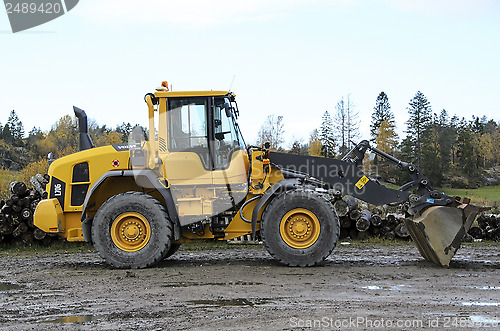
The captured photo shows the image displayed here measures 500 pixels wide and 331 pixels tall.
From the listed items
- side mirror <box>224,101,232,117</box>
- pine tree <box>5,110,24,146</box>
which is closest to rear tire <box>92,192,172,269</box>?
side mirror <box>224,101,232,117</box>

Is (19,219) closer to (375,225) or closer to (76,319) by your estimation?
(76,319)

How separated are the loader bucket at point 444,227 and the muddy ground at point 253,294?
0.97 ft

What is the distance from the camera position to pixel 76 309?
19.6 feet

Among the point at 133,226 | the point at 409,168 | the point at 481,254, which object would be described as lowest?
the point at 481,254

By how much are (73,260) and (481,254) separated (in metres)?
8.47

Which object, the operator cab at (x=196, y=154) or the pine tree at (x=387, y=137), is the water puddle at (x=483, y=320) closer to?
the operator cab at (x=196, y=154)

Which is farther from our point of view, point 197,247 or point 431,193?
point 197,247

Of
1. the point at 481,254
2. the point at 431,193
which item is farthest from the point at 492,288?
the point at 481,254

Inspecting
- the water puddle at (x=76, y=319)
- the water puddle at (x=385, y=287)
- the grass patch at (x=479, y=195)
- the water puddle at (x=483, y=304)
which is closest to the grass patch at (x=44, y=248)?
the water puddle at (x=76, y=319)

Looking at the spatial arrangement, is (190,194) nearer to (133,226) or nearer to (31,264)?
(133,226)

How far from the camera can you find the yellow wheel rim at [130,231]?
8711 millimetres

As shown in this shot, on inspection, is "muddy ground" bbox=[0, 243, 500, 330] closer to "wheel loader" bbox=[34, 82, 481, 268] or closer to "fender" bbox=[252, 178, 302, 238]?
"wheel loader" bbox=[34, 82, 481, 268]

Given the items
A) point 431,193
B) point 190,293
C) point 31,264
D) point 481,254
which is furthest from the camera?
point 481,254

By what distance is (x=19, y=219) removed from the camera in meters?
12.7
